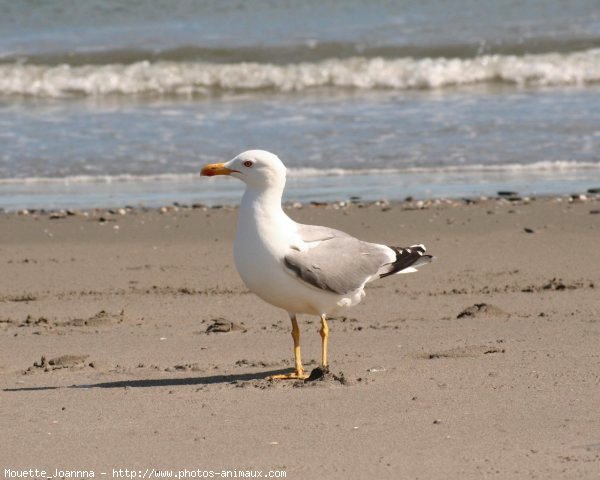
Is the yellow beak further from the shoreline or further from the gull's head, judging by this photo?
the shoreline

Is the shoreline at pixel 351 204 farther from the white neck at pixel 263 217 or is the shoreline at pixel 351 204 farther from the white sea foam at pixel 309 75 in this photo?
the white sea foam at pixel 309 75

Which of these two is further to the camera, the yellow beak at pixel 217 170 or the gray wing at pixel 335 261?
the yellow beak at pixel 217 170

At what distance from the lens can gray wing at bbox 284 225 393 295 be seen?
543 cm

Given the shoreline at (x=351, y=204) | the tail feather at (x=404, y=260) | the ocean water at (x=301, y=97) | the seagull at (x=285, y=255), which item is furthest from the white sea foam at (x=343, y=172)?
the seagull at (x=285, y=255)

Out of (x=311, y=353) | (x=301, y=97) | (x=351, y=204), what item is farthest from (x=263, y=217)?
(x=301, y=97)

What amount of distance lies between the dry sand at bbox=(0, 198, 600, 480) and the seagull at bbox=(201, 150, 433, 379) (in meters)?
0.36

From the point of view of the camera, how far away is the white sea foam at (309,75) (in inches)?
769

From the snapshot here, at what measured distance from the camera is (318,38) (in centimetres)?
2327

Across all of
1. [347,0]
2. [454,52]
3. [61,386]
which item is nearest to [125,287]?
[61,386]

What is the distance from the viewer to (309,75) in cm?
2014

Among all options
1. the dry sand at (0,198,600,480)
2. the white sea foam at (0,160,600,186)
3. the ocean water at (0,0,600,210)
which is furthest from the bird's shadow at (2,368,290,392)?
the white sea foam at (0,160,600,186)

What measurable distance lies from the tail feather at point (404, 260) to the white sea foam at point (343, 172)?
6382 mm

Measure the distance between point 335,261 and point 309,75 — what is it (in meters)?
14.8

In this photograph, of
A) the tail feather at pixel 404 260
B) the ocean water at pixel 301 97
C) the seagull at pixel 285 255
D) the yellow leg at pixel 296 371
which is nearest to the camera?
the seagull at pixel 285 255
